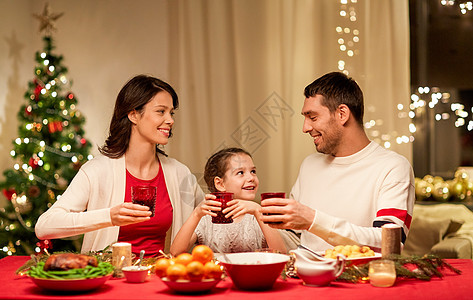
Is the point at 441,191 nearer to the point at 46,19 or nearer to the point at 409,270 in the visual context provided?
the point at 409,270

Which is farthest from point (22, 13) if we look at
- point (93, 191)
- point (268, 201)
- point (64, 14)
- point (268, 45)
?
point (268, 201)

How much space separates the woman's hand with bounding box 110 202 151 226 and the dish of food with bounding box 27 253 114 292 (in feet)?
1.07

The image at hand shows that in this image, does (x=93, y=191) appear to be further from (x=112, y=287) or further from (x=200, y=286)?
(x=200, y=286)

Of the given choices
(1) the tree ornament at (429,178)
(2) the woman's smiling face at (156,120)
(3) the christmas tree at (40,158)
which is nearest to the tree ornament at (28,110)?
(3) the christmas tree at (40,158)

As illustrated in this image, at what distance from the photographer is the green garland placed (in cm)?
199

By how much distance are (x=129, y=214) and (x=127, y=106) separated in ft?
3.09

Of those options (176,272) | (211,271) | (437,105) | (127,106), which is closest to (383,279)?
(211,271)

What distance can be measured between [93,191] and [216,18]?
2.85 m

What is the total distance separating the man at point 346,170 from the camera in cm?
269

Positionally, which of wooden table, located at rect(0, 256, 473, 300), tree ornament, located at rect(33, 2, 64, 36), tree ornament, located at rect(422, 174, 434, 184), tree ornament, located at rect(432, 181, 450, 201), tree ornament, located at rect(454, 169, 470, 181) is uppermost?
tree ornament, located at rect(33, 2, 64, 36)

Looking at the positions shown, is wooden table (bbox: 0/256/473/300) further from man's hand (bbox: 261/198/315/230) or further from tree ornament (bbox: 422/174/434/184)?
tree ornament (bbox: 422/174/434/184)

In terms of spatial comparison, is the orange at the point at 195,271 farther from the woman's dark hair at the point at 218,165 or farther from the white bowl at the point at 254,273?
the woman's dark hair at the point at 218,165

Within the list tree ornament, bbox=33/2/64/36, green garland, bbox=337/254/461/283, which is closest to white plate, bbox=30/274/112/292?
green garland, bbox=337/254/461/283

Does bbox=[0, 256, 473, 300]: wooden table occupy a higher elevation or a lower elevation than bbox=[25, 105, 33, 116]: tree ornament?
lower
